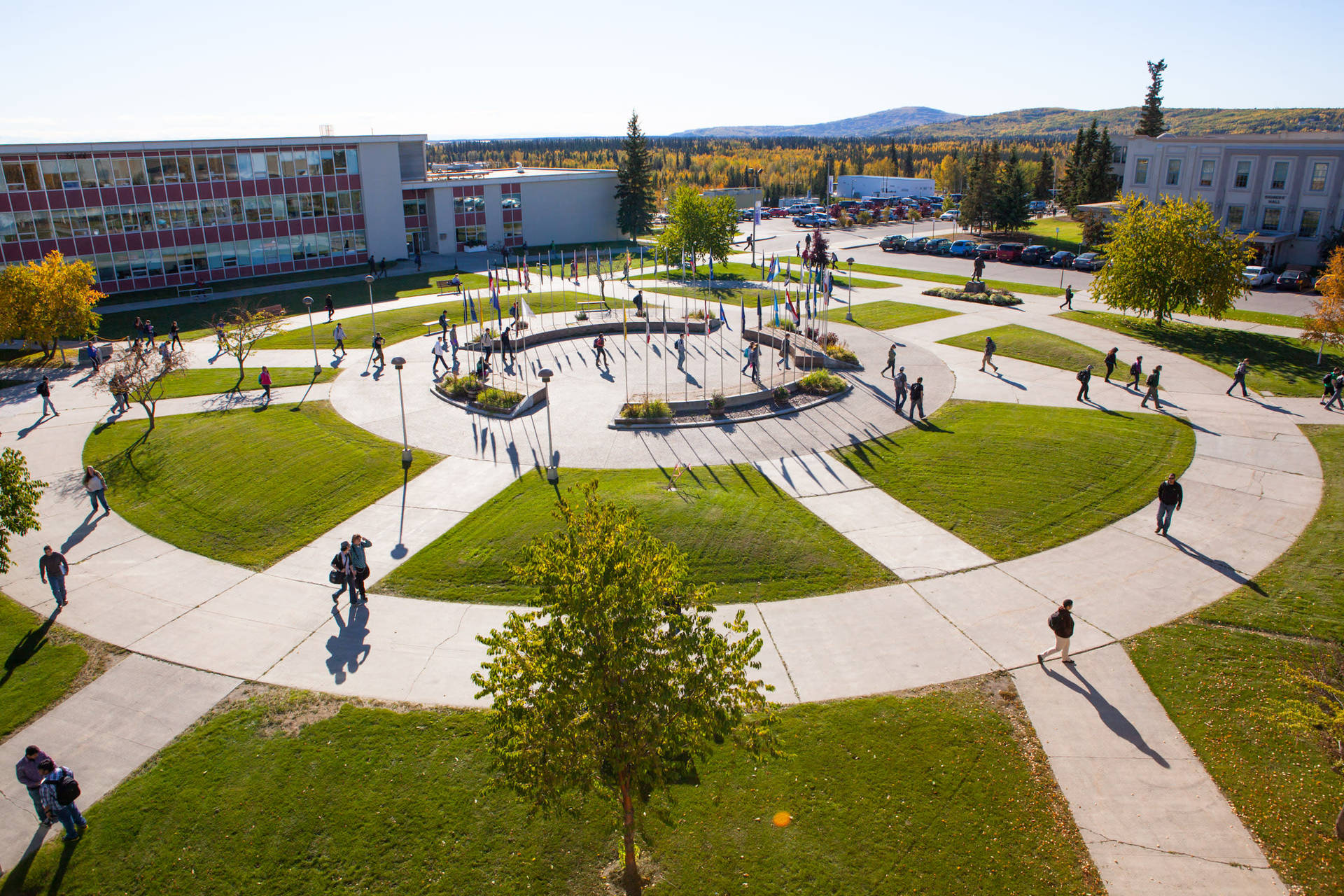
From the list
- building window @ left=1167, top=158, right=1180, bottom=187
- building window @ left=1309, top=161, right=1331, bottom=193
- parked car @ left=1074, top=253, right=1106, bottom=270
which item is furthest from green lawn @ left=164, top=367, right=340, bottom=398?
building window @ left=1309, top=161, right=1331, bottom=193

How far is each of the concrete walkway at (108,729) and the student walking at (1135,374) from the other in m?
30.7

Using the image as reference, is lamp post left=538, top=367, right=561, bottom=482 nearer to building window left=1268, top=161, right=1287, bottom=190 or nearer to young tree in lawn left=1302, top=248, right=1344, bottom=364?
young tree in lawn left=1302, top=248, right=1344, bottom=364

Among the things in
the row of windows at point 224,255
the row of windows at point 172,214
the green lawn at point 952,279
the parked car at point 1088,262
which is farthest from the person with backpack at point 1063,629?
the row of windows at point 172,214

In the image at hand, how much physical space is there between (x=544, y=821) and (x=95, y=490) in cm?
1731

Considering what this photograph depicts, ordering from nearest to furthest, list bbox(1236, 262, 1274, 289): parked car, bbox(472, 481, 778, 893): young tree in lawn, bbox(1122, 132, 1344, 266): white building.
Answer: bbox(472, 481, 778, 893): young tree in lawn, bbox(1236, 262, 1274, 289): parked car, bbox(1122, 132, 1344, 266): white building

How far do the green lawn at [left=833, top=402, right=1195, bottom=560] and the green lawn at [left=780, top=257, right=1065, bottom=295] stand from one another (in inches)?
966

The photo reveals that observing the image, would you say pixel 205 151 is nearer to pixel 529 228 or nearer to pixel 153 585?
pixel 529 228

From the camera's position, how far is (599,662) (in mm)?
8516

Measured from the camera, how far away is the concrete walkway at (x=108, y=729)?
11711 mm

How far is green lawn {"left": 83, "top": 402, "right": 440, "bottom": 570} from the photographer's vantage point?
2016cm

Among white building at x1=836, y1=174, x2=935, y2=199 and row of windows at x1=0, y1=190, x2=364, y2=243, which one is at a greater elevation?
white building at x1=836, y1=174, x2=935, y2=199

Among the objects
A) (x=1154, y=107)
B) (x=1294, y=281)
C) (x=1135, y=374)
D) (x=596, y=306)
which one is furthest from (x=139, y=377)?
(x=1154, y=107)

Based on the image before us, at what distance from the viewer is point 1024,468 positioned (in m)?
22.8

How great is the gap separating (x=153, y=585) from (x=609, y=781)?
45.8ft
